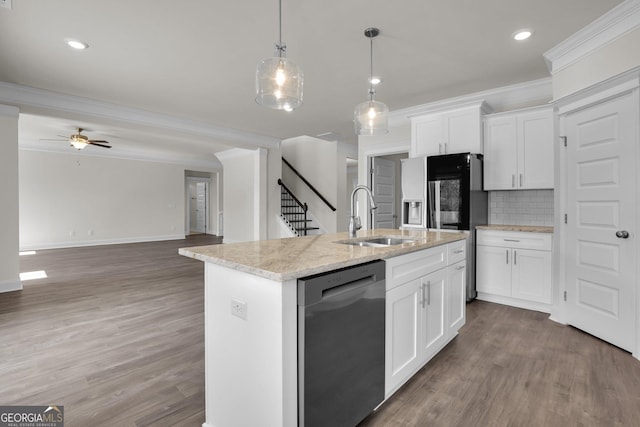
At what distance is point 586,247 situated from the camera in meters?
2.84

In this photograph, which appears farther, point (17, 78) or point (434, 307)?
point (17, 78)

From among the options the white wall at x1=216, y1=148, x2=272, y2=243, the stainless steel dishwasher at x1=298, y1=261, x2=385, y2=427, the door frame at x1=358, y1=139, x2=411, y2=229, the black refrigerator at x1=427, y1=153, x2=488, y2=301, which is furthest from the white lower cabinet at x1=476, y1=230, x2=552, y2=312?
the white wall at x1=216, y1=148, x2=272, y2=243

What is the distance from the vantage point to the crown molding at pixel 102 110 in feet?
13.1

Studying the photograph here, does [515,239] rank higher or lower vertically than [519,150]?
lower

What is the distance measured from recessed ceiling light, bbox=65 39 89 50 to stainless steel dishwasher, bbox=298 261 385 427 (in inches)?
128

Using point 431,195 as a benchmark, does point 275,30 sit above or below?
above

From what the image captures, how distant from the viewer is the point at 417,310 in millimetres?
1986

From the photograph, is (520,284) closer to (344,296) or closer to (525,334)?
(525,334)

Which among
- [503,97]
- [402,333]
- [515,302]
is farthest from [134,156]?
[515,302]

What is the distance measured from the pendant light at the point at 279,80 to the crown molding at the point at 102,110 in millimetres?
3777

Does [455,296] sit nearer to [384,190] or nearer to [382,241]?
[382,241]

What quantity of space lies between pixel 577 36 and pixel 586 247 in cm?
185

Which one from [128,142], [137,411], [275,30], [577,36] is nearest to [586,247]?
[577,36]

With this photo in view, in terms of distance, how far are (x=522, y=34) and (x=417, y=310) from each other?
8.27 feet
